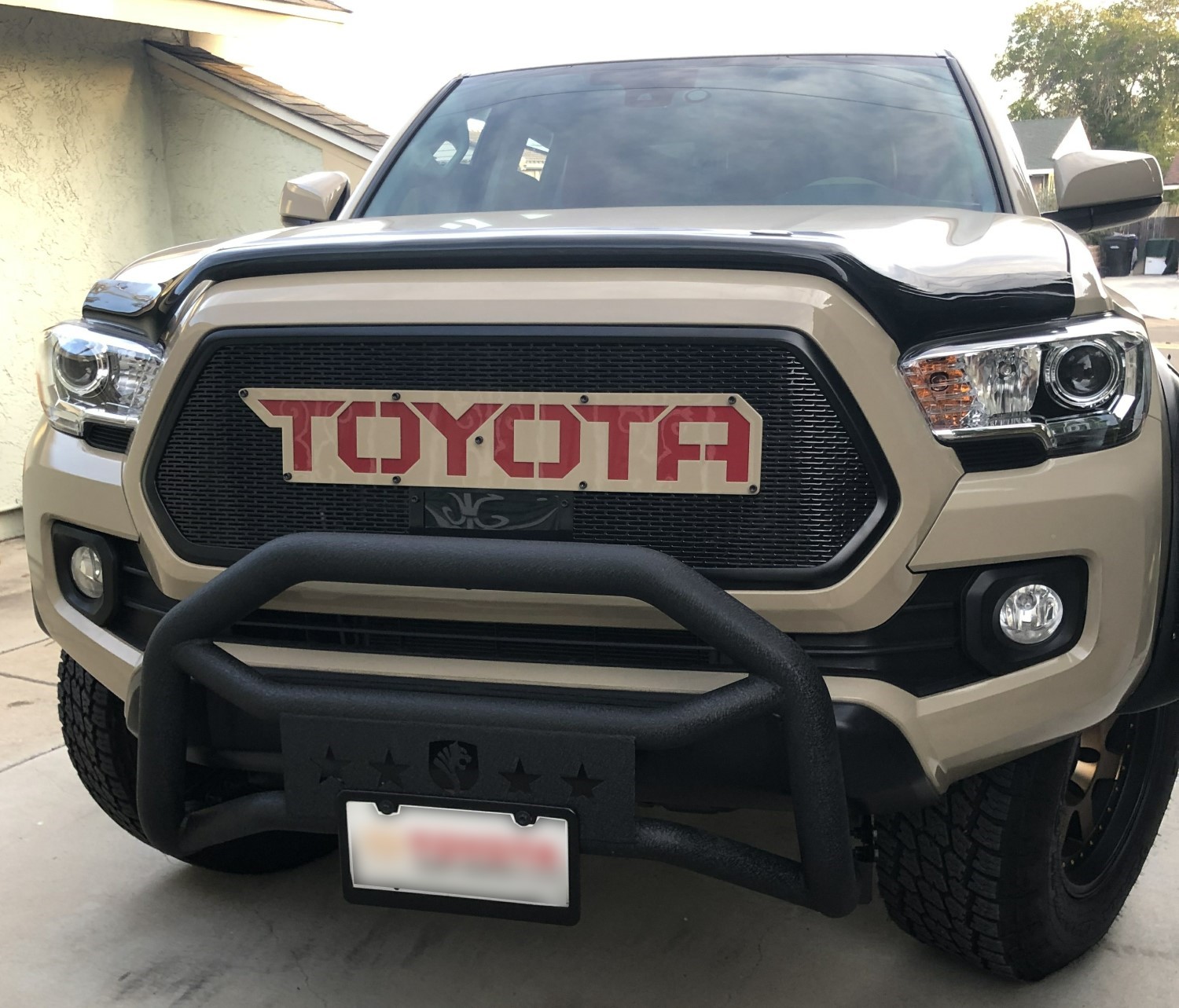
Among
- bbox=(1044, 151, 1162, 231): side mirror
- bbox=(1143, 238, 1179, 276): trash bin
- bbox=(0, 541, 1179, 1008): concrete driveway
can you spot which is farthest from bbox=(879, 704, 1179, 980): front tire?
bbox=(1143, 238, 1179, 276): trash bin

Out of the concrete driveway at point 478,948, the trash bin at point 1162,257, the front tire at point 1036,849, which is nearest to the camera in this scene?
the front tire at point 1036,849

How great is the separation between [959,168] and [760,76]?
65 cm

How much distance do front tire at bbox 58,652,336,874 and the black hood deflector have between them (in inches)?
37.8

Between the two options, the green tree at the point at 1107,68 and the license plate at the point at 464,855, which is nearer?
the license plate at the point at 464,855

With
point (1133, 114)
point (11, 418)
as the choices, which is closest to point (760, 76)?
point (11, 418)

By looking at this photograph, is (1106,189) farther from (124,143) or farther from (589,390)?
(124,143)

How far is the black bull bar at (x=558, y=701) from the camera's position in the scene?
1.66m

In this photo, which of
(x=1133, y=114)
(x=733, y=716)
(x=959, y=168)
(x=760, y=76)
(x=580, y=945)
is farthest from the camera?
(x=1133, y=114)

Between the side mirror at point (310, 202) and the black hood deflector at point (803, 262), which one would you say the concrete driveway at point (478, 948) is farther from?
the side mirror at point (310, 202)

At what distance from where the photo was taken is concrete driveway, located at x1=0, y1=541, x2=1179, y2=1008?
2.31 metres

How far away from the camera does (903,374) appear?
1.73 meters

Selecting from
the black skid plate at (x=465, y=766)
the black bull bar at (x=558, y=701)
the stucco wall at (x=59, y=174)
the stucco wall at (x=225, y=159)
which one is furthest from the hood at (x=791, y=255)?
the stucco wall at (x=225, y=159)

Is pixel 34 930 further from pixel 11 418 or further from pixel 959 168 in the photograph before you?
pixel 11 418

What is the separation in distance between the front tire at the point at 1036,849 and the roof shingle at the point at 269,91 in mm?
5413
